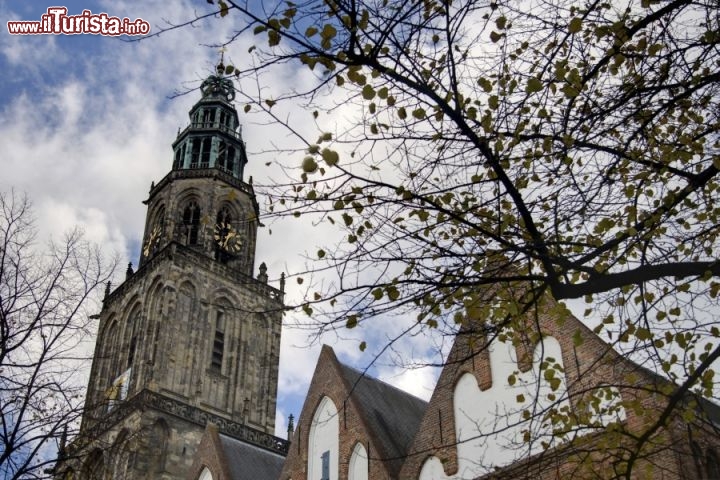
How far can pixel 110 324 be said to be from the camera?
57875 mm

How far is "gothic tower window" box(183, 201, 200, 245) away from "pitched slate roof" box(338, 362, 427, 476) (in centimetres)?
3590

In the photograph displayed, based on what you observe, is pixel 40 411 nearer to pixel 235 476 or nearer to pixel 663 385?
pixel 663 385

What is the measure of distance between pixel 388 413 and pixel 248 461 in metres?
9.59

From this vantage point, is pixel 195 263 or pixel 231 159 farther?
pixel 231 159

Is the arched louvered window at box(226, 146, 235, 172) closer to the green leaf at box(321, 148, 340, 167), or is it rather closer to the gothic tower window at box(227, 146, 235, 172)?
the gothic tower window at box(227, 146, 235, 172)

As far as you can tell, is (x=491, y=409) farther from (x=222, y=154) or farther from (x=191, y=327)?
(x=222, y=154)

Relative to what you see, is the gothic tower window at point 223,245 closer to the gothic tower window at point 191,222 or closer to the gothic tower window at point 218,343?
the gothic tower window at point 191,222

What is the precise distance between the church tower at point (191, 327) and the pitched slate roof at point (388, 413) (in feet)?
75.6

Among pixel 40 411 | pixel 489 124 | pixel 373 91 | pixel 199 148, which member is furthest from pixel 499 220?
pixel 199 148

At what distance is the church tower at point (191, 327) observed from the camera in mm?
47750

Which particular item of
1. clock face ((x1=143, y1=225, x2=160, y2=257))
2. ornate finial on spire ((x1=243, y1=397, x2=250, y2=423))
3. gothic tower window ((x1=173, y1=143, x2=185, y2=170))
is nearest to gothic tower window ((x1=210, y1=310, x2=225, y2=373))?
ornate finial on spire ((x1=243, y1=397, x2=250, y2=423))

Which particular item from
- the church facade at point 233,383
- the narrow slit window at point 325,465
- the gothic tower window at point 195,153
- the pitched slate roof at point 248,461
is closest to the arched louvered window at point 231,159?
the church facade at point 233,383

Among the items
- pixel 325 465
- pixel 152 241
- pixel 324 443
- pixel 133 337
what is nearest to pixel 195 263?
pixel 133 337

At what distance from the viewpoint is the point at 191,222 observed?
59.3 m
